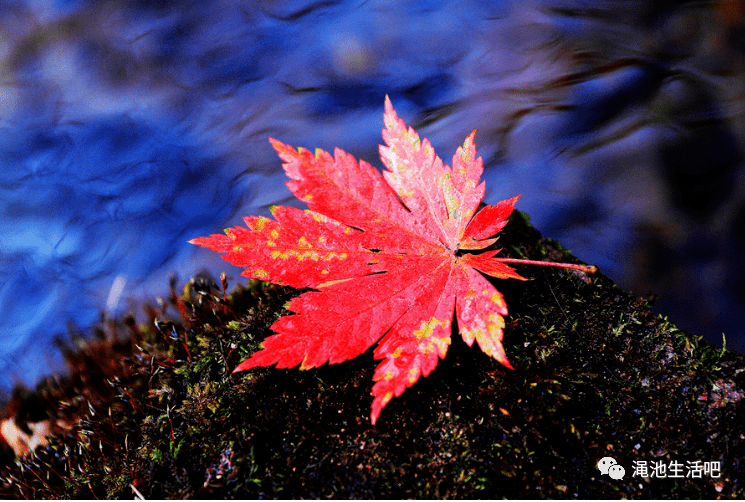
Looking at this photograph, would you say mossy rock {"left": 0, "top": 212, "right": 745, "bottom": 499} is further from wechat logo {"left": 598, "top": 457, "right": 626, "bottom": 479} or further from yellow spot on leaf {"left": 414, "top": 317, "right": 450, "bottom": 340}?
yellow spot on leaf {"left": 414, "top": 317, "right": 450, "bottom": 340}

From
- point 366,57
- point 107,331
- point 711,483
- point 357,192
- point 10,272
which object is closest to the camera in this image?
point 711,483

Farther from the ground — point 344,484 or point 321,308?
point 321,308

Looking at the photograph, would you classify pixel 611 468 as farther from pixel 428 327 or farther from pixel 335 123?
pixel 335 123

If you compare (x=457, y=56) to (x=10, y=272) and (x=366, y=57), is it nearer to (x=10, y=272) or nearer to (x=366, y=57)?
(x=366, y=57)

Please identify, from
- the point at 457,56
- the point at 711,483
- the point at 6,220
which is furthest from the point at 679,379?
the point at 6,220

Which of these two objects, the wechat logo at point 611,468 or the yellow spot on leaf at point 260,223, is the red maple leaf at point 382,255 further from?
the wechat logo at point 611,468

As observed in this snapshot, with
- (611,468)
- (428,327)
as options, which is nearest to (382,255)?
(428,327)

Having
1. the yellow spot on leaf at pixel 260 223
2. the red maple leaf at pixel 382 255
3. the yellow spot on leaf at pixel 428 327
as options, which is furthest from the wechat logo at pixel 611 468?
the yellow spot on leaf at pixel 260 223

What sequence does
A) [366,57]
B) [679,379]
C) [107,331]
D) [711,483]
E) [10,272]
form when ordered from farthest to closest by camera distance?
[366,57] → [10,272] → [107,331] → [679,379] → [711,483]
